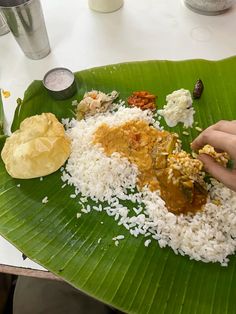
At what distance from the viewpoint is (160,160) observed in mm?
1566

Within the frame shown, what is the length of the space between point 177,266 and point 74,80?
101 centimetres

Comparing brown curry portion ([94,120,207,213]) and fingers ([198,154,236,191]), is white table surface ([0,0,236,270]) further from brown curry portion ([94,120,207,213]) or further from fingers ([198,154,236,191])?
fingers ([198,154,236,191])

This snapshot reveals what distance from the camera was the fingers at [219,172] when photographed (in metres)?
1.31

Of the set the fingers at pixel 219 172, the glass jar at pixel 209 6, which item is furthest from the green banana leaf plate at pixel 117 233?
the glass jar at pixel 209 6

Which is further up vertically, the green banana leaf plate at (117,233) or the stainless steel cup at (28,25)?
the stainless steel cup at (28,25)

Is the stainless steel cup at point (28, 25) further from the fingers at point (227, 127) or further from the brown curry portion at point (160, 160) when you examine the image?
the fingers at point (227, 127)

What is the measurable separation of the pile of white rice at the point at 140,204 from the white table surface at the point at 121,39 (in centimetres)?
48

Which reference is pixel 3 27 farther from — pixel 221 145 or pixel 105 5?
pixel 221 145

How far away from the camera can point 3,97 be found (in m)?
1.97

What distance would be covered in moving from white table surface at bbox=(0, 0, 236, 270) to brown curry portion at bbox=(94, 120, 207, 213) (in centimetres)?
55

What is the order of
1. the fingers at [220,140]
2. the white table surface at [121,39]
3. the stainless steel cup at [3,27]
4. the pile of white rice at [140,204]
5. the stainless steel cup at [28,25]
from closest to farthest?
the fingers at [220,140] < the pile of white rice at [140,204] < the stainless steel cup at [28,25] < the white table surface at [121,39] < the stainless steel cup at [3,27]

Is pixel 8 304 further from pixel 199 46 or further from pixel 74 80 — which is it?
pixel 199 46

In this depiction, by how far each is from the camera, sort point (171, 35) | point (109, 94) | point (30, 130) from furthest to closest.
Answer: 1. point (171, 35)
2. point (109, 94)
3. point (30, 130)

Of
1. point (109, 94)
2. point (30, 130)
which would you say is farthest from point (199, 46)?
point (30, 130)
